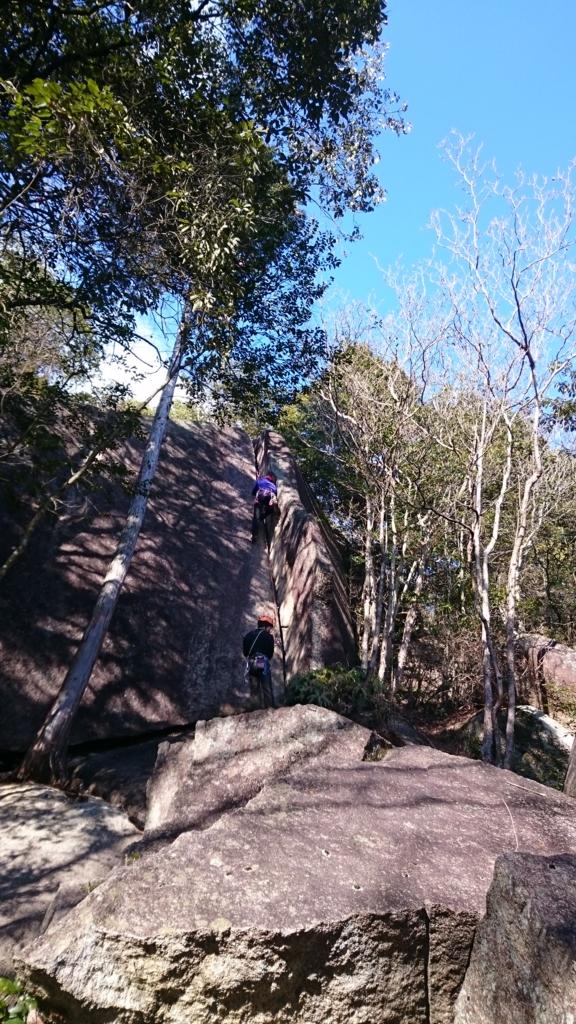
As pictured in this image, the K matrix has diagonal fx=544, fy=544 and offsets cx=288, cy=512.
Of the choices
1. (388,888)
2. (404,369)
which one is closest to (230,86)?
(404,369)

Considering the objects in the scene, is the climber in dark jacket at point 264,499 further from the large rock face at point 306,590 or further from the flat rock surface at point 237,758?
the flat rock surface at point 237,758

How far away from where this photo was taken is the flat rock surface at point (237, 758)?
560cm

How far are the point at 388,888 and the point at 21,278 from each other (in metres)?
7.24

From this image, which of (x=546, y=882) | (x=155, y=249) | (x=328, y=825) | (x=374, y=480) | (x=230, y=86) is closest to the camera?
(x=546, y=882)

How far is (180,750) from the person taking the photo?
6.56 meters

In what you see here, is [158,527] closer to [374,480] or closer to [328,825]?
[374,480]

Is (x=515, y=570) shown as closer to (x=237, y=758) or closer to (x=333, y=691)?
(x=333, y=691)

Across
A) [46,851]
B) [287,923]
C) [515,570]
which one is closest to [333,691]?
[515,570]

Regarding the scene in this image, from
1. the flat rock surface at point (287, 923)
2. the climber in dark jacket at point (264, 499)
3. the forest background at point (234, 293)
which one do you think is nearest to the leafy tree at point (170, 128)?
the forest background at point (234, 293)

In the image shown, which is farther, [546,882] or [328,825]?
[328,825]

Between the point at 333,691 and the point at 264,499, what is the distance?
7969 mm

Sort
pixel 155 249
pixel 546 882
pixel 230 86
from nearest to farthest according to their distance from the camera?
pixel 546 882 < pixel 155 249 < pixel 230 86

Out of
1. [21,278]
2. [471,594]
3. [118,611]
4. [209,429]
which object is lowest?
[118,611]

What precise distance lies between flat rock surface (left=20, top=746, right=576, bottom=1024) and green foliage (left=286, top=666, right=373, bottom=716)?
16.6ft
